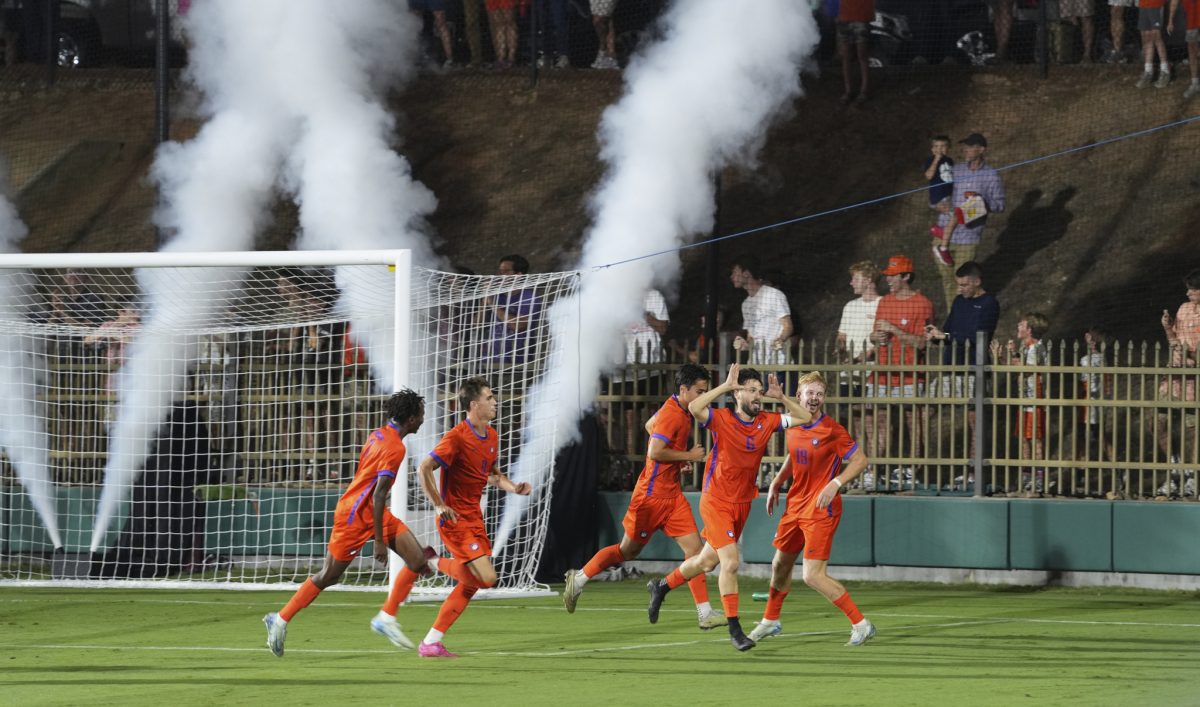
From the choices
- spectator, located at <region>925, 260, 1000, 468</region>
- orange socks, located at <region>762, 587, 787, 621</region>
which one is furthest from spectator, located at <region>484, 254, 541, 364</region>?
orange socks, located at <region>762, 587, 787, 621</region>

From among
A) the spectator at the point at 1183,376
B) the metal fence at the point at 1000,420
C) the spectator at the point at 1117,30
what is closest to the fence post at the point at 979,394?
the metal fence at the point at 1000,420

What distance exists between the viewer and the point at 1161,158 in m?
25.4

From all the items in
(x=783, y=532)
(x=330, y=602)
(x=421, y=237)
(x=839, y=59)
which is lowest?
(x=330, y=602)

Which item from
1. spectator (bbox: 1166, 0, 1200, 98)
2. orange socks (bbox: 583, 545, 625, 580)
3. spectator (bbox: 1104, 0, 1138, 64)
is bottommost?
orange socks (bbox: 583, 545, 625, 580)

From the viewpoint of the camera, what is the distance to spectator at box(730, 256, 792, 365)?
54.6ft

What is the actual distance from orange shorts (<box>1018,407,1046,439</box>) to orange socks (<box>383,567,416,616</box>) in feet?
21.2

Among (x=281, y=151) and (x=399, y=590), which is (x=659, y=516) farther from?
(x=281, y=151)

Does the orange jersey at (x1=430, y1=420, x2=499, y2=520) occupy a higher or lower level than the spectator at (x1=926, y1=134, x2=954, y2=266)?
lower

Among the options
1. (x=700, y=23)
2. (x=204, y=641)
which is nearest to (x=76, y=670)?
(x=204, y=641)

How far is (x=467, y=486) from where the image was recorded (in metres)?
11.7

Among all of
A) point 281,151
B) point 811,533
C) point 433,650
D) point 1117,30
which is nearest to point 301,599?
point 433,650

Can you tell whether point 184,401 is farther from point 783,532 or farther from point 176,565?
point 783,532

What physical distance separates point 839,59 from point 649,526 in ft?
53.9

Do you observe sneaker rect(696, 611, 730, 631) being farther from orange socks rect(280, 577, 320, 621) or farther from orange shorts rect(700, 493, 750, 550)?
orange socks rect(280, 577, 320, 621)
